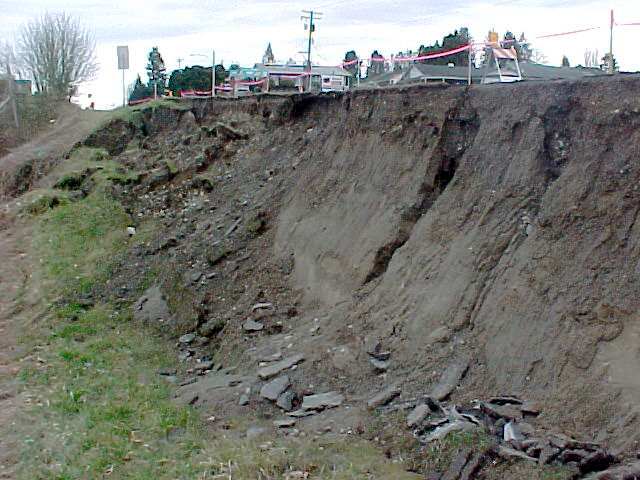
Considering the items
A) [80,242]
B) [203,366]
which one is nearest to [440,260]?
[203,366]

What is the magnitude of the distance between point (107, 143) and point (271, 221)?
9630mm

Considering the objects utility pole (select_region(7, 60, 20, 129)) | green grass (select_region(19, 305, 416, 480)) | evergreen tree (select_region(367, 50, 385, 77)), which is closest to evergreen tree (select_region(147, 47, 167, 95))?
evergreen tree (select_region(367, 50, 385, 77))

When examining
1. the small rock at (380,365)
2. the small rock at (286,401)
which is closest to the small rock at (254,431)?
the small rock at (286,401)

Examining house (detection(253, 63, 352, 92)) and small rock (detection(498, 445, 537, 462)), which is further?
house (detection(253, 63, 352, 92))

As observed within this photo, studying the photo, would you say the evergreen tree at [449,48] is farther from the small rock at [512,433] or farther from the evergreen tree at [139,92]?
the small rock at [512,433]

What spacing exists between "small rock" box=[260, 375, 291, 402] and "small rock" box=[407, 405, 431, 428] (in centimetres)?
170

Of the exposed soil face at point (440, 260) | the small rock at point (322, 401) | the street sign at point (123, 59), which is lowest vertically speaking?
the small rock at point (322, 401)

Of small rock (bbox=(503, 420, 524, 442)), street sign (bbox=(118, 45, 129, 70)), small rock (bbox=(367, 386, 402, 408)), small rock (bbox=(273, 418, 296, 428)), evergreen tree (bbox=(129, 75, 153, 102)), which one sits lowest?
small rock (bbox=(273, 418, 296, 428))

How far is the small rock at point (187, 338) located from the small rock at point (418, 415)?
443 cm

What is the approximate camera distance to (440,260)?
8.66 meters

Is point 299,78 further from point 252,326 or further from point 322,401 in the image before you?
point 322,401

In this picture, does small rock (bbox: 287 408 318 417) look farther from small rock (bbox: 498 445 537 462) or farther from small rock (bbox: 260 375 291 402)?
small rock (bbox: 498 445 537 462)

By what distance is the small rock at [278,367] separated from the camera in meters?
8.43

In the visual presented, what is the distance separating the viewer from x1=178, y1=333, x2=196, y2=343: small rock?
10.4 metres
